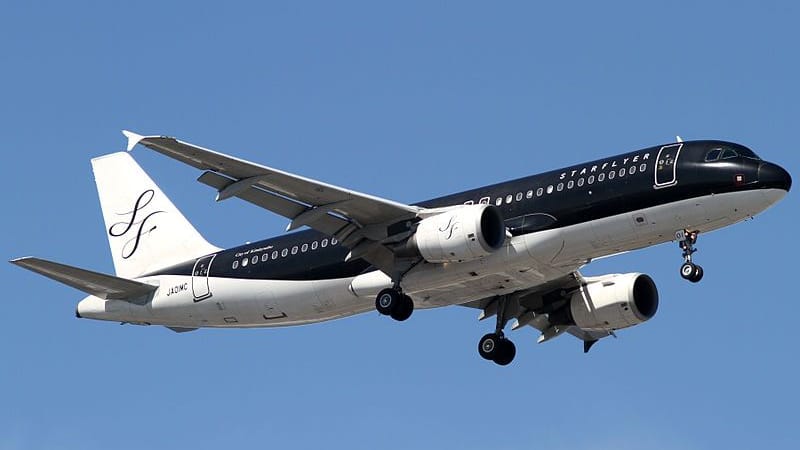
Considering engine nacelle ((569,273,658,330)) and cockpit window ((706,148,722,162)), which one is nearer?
cockpit window ((706,148,722,162))

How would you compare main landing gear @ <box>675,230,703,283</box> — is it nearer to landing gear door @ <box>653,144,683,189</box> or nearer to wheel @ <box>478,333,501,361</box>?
landing gear door @ <box>653,144,683,189</box>

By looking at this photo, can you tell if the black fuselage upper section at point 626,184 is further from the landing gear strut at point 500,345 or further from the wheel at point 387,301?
the landing gear strut at point 500,345

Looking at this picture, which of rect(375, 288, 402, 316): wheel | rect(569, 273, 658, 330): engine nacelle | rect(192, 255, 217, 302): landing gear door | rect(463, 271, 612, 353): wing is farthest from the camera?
rect(463, 271, 612, 353): wing

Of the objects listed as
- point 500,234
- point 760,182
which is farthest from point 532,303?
point 760,182

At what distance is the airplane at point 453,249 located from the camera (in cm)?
4784

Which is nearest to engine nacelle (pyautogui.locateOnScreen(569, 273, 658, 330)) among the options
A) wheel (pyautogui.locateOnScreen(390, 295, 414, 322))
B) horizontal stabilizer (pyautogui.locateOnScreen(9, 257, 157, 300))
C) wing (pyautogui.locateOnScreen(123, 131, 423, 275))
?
wheel (pyautogui.locateOnScreen(390, 295, 414, 322))

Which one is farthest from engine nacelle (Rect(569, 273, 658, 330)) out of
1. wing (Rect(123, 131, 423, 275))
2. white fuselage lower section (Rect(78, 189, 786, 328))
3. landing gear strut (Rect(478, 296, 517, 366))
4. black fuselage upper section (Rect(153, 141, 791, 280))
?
wing (Rect(123, 131, 423, 275))

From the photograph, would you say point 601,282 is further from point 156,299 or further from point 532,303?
point 156,299

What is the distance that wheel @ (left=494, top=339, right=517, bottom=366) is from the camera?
2167 inches

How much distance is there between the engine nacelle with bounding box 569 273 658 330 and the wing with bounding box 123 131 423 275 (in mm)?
8045

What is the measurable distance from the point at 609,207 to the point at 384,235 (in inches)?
287

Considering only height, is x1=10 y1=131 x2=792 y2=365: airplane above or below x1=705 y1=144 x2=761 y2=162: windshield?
below

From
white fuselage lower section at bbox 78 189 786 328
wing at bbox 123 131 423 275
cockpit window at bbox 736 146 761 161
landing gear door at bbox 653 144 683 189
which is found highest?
cockpit window at bbox 736 146 761 161

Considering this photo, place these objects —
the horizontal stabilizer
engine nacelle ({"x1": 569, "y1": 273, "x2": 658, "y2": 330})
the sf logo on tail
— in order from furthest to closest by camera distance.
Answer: the sf logo on tail → engine nacelle ({"x1": 569, "y1": 273, "x2": 658, "y2": 330}) → the horizontal stabilizer
